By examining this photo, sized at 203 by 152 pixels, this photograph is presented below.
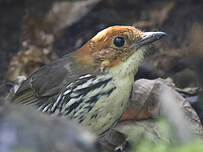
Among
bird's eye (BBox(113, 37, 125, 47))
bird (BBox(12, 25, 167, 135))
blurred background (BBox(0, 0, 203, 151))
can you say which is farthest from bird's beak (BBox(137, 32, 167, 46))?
blurred background (BBox(0, 0, 203, 151))

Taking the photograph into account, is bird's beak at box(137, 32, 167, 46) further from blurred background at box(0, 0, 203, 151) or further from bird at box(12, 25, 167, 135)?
blurred background at box(0, 0, 203, 151)

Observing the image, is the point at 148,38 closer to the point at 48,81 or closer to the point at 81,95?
the point at 81,95

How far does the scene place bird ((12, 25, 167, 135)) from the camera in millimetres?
4920

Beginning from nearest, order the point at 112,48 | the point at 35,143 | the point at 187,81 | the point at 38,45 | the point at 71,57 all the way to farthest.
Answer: the point at 35,143 < the point at 112,48 < the point at 71,57 < the point at 187,81 < the point at 38,45

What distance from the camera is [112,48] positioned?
5.05 m

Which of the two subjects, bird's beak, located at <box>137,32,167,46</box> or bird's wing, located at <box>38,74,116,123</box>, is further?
bird's beak, located at <box>137,32,167,46</box>

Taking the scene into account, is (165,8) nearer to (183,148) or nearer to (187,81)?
(187,81)

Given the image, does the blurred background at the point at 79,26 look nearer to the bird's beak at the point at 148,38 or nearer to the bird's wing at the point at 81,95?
the bird's beak at the point at 148,38

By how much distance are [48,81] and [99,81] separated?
22.5 inches

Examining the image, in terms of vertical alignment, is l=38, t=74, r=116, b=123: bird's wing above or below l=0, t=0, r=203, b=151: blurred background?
below

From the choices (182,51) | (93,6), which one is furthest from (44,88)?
(93,6)

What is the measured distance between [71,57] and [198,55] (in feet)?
6.23

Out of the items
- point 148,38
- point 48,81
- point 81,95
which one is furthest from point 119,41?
point 48,81

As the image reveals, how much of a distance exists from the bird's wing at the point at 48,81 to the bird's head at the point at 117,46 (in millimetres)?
126
